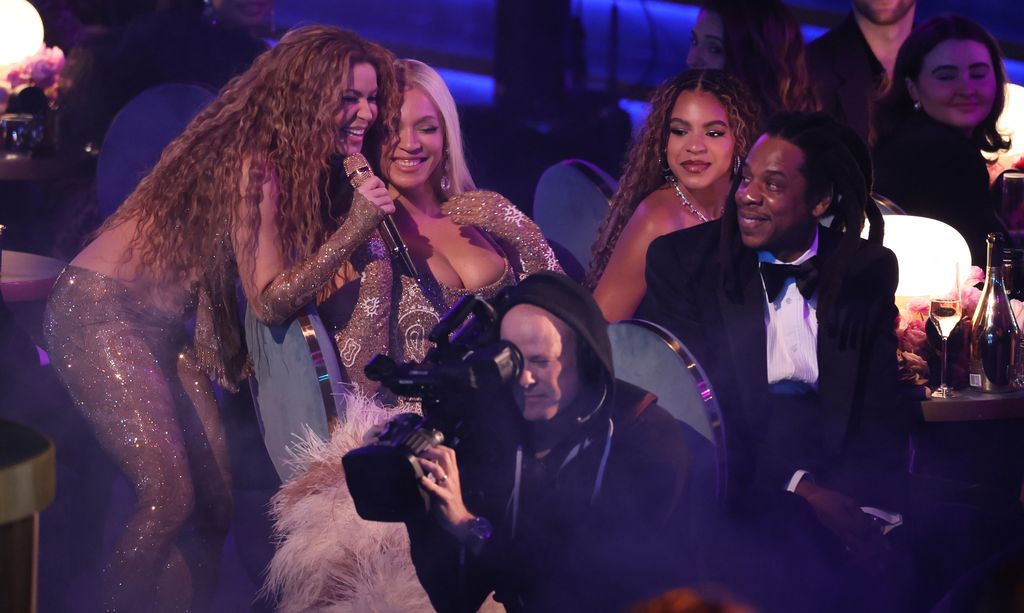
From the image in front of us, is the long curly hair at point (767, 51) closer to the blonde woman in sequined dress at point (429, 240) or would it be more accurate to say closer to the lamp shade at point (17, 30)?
the blonde woman in sequined dress at point (429, 240)

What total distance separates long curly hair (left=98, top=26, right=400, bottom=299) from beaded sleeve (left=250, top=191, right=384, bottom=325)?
110 millimetres

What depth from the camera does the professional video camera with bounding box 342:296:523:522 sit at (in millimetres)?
1741

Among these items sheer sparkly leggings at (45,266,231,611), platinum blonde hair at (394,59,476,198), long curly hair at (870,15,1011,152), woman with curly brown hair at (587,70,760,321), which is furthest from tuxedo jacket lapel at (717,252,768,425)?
long curly hair at (870,15,1011,152)

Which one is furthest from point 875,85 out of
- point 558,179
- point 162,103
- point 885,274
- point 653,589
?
point 653,589

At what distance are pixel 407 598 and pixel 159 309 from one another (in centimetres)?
124

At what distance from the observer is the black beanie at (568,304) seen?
6.33ft

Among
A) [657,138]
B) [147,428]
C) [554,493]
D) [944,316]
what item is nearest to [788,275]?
[944,316]

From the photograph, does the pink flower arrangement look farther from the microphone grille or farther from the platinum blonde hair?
the microphone grille

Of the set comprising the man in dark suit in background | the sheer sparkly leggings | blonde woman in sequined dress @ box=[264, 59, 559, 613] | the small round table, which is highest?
the man in dark suit in background

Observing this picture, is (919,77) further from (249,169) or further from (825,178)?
(249,169)

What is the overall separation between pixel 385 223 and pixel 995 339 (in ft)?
5.13

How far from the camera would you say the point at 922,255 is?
3.11 meters

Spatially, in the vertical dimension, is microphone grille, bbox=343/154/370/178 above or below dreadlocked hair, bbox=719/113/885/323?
below

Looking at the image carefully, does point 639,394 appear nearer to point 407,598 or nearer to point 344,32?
point 407,598
